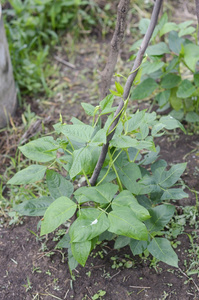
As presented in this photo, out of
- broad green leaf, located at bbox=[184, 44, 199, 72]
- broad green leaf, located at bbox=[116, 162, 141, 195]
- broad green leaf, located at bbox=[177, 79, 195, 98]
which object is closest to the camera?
broad green leaf, located at bbox=[116, 162, 141, 195]

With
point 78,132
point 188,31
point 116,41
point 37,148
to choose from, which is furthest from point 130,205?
point 188,31

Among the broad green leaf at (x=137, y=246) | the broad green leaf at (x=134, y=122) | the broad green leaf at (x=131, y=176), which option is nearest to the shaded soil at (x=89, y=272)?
the broad green leaf at (x=137, y=246)

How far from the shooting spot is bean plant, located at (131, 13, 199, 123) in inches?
83.7

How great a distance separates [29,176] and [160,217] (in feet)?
2.04

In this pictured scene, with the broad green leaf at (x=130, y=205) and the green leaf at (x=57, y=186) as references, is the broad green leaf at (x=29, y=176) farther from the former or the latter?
the broad green leaf at (x=130, y=205)

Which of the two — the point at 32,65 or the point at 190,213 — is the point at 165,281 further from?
the point at 32,65

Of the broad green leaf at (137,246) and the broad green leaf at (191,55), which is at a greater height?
the broad green leaf at (191,55)

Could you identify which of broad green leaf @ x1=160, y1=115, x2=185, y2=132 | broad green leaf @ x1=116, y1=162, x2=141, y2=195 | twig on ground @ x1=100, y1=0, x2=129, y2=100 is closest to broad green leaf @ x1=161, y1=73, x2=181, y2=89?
twig on ground @ x1=100, y1=0, x2=129, y2=100

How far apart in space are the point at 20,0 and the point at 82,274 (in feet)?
8.72

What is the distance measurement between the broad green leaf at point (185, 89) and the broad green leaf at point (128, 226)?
1.08 meters

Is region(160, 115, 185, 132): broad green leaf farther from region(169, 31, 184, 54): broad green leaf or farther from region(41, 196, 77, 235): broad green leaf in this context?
region(169, 31, 184, 54): broad green leaf

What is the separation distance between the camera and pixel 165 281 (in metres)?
1.66

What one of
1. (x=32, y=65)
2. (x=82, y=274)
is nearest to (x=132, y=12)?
(x=32, y=65)

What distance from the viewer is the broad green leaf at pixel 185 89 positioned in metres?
2.17
